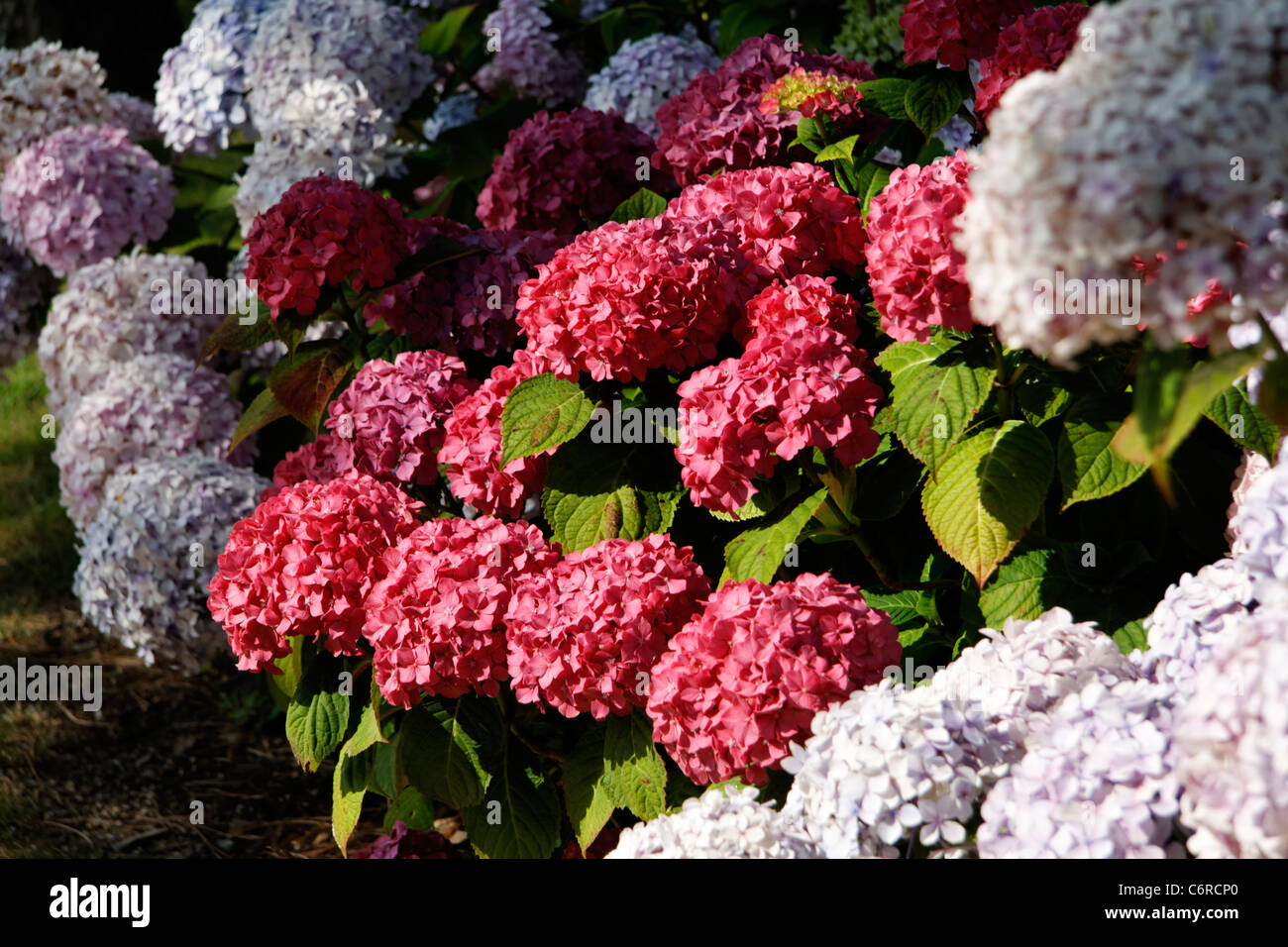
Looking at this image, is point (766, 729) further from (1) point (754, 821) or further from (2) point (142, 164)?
(2) point (142, 164)

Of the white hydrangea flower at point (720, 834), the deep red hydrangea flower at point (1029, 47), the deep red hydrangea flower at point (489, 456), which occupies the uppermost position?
the deep red hydrangea flower at point (1029, 47)

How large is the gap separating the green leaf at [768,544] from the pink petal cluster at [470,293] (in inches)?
36.8

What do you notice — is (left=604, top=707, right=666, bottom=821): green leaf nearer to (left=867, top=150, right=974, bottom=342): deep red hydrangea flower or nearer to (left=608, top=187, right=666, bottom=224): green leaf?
(left=867, top=150, right=974, bottom=342): deep red hydrangea flower

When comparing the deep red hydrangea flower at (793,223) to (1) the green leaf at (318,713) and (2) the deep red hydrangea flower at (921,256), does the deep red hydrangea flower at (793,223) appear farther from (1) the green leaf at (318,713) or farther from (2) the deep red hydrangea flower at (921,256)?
(1) the green leaf at (318,713)

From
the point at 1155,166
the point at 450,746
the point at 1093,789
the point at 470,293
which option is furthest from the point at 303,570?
the point at 1155,166

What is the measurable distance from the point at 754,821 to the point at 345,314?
1.76 m

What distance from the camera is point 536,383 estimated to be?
2512mm

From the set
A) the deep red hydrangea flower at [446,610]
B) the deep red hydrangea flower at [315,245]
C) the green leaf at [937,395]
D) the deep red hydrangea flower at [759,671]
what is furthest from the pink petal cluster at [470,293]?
the deep red hydrangea flower at [759,671]

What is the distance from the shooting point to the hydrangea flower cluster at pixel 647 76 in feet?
12.6

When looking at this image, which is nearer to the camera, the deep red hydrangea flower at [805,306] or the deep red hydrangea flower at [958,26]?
the deep red hydrangea flower at [805,306]

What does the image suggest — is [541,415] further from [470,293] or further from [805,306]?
[470,293]

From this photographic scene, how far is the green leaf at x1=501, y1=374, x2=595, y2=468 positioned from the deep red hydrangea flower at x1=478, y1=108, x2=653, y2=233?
860mm

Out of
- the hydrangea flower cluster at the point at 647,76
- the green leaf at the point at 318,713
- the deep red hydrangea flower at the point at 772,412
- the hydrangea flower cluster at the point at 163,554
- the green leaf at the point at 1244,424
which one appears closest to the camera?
the green leaf at the point at 1244,424

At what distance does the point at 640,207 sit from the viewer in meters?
2.99
